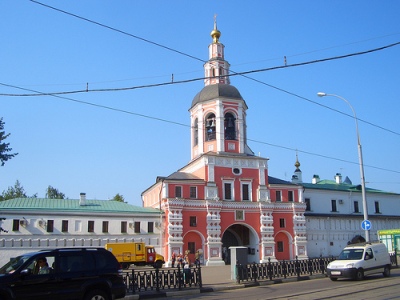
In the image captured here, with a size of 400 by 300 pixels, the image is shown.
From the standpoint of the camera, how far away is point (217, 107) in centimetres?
4091

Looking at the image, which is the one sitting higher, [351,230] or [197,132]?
[197,132]

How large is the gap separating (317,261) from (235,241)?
62.5 ft

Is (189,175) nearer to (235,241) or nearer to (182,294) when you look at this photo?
(235,241)

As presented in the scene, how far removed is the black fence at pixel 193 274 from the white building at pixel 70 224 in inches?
697

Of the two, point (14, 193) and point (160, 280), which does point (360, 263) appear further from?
point (14, 193)

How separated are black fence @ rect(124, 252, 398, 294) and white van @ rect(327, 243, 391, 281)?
7.80ft

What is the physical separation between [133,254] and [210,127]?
1394 centimetres

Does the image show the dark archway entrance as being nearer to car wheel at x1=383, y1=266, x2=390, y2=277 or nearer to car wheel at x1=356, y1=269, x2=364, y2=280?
car wheel at x1=383, y1=266, x2=390, y2=277

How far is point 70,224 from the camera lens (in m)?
35.7

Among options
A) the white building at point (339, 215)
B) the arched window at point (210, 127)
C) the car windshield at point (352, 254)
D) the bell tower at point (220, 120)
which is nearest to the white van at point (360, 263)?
the car windshield at point (352, 254)

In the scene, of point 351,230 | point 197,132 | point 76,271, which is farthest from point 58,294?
point 351,230

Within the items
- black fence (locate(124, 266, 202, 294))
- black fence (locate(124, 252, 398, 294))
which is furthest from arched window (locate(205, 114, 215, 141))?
black fence (locate(124, 266, 202, 294))

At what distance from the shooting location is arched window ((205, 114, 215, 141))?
41250 mm

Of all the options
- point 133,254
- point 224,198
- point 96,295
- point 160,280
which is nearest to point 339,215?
point 224,198
